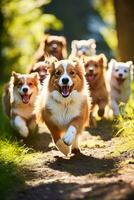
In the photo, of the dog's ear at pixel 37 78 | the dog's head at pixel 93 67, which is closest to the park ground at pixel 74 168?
the dog's ear at pixel 37 78

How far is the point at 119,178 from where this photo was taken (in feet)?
22.7

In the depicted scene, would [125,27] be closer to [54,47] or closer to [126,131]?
[54,47]

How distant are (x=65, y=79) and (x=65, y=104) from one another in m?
0.52

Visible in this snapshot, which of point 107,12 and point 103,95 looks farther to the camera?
point 107,12

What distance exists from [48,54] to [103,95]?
55.3 inches

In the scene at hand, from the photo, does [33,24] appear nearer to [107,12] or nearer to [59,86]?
[107,12]

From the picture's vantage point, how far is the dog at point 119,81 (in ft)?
38.1

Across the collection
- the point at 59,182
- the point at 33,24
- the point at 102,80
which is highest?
the point at 33,24

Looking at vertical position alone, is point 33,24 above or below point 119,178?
above

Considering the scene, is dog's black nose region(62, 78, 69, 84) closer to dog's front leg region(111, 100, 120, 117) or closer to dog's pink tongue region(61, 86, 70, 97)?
dog's pink tongue region(61, 86, 70, 97)

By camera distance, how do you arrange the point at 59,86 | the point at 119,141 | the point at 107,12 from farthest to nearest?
the point at 107,12, the point at 119,141, the point at 59,86

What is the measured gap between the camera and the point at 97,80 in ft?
37.8

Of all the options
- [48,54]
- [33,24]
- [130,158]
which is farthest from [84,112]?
[33,24]

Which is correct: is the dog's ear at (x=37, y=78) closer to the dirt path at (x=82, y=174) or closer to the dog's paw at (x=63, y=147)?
the dirt path at (x=82, y=174)
